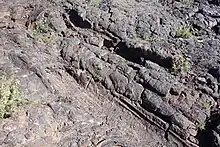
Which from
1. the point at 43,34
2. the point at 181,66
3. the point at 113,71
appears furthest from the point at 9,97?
the point at 181,66

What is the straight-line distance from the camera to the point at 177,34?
21.8ft

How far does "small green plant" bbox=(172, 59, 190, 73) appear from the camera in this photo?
19.2ft

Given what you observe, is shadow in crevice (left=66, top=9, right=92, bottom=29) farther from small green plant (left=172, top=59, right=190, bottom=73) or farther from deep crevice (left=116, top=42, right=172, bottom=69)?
small green plant (left=172, top=59, right=190, bottom=73)

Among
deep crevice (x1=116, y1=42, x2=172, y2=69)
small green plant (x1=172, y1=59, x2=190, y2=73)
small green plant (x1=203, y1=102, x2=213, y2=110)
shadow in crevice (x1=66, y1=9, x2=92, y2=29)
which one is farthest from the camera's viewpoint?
shadow in crevice (x1=66, y1=9, x2=92, y2=29)

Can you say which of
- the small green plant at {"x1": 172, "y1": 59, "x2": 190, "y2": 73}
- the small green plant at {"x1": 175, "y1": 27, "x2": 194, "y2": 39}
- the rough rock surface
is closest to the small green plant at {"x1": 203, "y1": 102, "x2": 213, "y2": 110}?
the rough rock surface

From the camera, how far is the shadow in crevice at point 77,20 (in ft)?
22.9

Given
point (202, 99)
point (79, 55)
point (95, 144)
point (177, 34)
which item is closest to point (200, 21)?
point (177, 34)

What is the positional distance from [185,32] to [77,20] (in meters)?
2.15

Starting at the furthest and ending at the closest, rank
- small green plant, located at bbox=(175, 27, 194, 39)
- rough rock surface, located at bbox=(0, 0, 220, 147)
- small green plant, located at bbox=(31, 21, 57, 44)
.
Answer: small green plant, located at bbox=(31, 21, 57, 44), small green plant, located at bbox=(175, 27, 194, 39), rough rock surface, located at bbox=(0, 0, 220, 147)

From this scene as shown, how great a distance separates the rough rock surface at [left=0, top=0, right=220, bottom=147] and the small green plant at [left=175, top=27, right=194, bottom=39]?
19 millimetres

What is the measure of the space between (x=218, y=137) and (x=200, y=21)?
2.74 m

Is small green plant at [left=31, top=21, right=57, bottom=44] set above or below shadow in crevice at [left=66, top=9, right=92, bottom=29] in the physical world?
below

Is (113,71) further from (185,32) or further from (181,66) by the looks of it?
(185,32)

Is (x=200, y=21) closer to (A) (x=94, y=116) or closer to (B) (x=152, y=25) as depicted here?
(B) (x=152, y=25)
